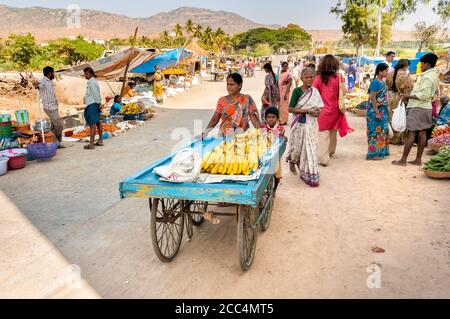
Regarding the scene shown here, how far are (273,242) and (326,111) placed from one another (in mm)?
3088

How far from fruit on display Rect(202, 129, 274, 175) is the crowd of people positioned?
741 millimetres

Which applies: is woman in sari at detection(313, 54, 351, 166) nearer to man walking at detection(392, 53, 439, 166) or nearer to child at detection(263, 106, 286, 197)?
man walking at detection(392, 53, 439, 166)

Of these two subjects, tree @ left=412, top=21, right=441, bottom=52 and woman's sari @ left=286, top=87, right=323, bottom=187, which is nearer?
woman's sari @ left=286, top=87, right=323, bottom=187

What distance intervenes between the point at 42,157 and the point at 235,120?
4659 mm

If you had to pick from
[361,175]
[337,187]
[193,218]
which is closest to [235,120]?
[193,218]

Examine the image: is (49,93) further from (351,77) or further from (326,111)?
(351,77)

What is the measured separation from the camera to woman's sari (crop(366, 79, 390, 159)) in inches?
250

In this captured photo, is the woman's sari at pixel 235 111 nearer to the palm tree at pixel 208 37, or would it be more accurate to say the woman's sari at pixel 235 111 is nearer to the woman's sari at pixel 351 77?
the woman's sari at pixel 351 77

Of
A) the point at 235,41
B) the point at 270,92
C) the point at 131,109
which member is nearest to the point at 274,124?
the point at 270,92

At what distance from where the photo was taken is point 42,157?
723 centimetres

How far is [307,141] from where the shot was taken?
535 centimetres

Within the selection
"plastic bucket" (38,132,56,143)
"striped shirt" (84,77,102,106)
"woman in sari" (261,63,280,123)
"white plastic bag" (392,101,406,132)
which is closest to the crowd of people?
"white plastic bag" (392,101,406,132)

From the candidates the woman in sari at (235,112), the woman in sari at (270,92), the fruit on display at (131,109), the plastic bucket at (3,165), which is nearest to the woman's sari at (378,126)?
the woman in sari at (270,92)

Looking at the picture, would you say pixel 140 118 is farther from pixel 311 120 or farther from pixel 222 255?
pixel 222 255
